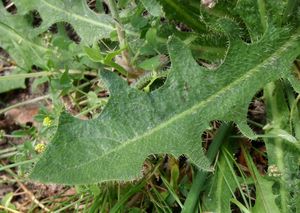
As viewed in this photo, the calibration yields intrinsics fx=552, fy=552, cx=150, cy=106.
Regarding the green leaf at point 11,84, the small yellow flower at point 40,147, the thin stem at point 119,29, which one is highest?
the thin stem at point 119,29

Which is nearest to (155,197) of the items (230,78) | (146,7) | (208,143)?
(208,143)

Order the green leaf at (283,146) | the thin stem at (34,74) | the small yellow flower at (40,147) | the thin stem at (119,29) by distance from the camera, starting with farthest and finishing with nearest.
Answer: the thin stem at (34,74), the small yellow flower at (40,147), the thin stem at (119,29), the green leaf at (283,146)

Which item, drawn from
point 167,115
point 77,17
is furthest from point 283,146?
point 77,17

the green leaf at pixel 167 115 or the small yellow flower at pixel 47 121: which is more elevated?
the green leaf at pixel 167 115

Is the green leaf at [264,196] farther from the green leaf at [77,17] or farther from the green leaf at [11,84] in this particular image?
the green leaf at [11,84]

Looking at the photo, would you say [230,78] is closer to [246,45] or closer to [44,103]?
[246,45]

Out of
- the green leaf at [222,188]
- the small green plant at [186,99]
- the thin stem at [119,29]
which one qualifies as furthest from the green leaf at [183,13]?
the green leaf at [222,188]

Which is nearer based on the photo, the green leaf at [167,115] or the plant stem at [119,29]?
the green leaf at [167,115]
